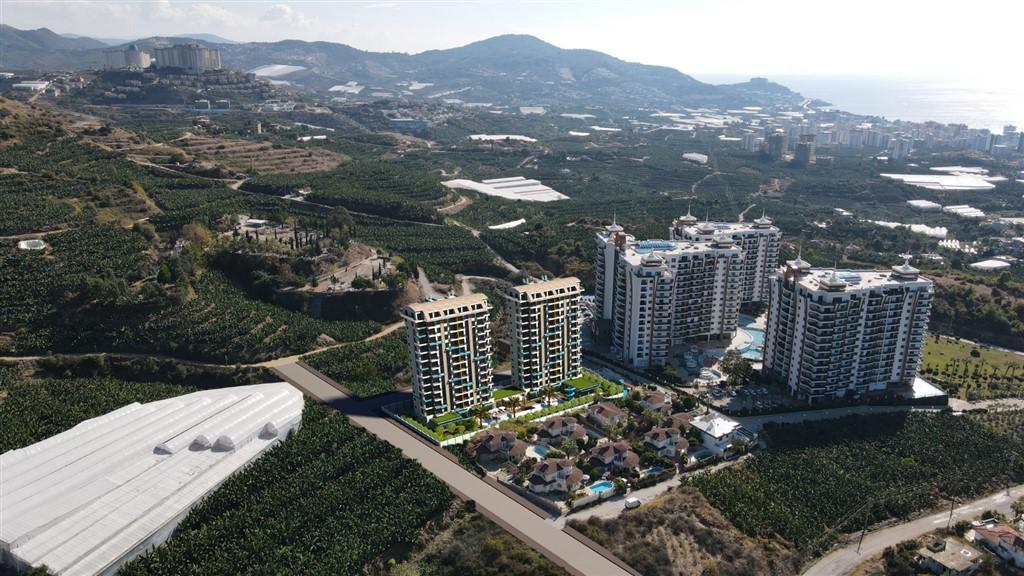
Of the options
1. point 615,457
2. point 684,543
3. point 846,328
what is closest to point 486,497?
point 615,457

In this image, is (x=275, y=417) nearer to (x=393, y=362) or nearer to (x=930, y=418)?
(x=393, y=362)

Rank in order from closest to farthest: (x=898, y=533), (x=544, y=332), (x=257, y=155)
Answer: (x=898, y=533)
(x=544, y=332)
(x=257, y=155)

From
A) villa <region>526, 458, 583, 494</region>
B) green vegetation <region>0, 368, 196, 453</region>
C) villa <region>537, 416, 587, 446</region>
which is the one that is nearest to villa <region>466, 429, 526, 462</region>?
villa <region>537, 416, 587, 446</region>

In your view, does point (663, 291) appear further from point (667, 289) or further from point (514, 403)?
point (514, 403)

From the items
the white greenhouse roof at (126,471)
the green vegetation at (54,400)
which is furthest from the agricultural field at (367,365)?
the green vegetation at (54,400)

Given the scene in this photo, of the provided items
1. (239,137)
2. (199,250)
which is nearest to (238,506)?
(199,250)

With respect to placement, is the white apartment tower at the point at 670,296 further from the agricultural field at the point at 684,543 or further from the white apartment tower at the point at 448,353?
the agricultural field at the point at 684,543
